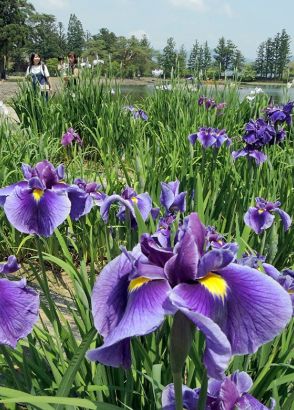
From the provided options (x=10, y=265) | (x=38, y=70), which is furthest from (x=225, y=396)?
(x=38, y=70)

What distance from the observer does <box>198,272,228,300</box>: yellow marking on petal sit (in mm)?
885

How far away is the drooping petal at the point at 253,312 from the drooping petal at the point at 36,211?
0.90 meters

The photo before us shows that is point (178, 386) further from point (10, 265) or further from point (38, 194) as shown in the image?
point (38, 194)

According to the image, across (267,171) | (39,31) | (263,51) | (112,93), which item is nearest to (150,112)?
(112,93)

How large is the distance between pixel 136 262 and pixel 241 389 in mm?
437

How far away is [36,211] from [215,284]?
37.4 inches

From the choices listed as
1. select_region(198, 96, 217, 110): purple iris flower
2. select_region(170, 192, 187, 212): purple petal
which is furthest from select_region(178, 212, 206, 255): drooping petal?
select_region(198, 96, 217, 110): purple iris flower

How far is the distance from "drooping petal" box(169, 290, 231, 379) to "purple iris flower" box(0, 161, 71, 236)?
875mm

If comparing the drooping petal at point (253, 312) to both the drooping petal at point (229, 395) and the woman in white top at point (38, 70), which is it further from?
the woman in white top at point (38, 70)

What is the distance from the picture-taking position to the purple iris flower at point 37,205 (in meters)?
1.67

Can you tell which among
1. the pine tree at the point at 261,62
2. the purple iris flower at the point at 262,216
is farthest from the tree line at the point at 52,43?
the purple iris flower at the point at 262,216

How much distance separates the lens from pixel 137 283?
938mm

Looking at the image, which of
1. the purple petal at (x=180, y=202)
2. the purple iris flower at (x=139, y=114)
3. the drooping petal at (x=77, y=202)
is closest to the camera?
the drooping petal at (x=77, y=202)

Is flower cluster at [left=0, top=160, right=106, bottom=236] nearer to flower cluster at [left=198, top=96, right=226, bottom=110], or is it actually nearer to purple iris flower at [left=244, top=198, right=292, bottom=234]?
purple iris flower at [left=244, top=198, right=292, bottom=234]
